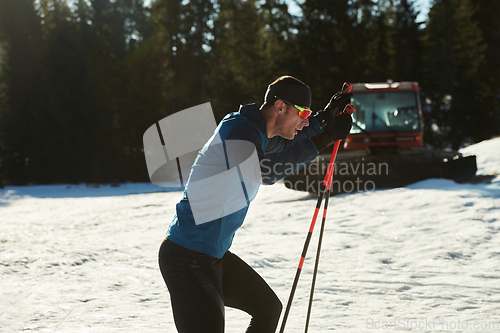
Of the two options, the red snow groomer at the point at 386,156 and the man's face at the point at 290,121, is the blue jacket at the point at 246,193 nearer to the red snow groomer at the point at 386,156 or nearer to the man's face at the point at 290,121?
the man's face at the point at 290,121

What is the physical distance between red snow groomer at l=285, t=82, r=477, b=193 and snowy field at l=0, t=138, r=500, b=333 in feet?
2.41

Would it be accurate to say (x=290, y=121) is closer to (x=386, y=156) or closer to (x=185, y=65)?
(x=386, y=156)

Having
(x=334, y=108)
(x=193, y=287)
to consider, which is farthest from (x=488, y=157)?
(x=193, y=287)

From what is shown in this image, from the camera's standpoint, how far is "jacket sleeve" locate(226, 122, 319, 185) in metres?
2.10

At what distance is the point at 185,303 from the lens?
2.23 meters

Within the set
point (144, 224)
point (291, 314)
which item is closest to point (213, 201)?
point (291, 314)

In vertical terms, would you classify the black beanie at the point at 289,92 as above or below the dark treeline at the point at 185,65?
below

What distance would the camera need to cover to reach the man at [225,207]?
212 centimetres

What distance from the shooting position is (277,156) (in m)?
2.35

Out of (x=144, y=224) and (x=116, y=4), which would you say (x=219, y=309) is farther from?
(x=116, y=4)

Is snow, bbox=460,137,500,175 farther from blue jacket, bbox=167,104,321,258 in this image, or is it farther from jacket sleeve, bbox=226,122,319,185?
blue jacket, bbox=167,104,321,258

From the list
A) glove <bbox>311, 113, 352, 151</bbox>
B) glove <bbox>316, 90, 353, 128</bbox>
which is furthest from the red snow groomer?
glove <bbox>311, 113, 352, 151</bbox>

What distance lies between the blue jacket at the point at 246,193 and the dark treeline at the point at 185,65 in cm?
2499

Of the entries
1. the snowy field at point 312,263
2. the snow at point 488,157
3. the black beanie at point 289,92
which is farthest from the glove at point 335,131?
the snow at point 488,157
